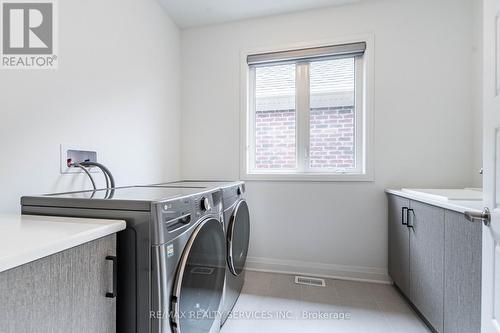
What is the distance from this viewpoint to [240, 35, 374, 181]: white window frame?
82.0 inches

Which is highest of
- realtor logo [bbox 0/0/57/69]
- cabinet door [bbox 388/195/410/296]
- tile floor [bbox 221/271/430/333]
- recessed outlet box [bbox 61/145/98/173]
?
realtor logo [bbox 0/0/57/69]

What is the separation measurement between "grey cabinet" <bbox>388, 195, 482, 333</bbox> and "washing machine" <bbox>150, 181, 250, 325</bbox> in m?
1.14

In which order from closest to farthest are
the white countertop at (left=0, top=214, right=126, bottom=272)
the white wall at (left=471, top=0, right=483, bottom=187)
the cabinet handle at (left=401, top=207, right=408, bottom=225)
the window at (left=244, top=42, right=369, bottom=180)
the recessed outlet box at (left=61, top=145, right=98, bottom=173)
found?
the white countertop at (left=0, top=214, right=126, bottom=272), the recessed outlet box at (left=61, top=145, right=98, bottom=173), the cabinet handle at (left=401, top=207, right=408, bottom=225), the white wall at (left=471, top=0, right=483, bottom=187), the window at (left=244, top=42, right=369, bottom=180)

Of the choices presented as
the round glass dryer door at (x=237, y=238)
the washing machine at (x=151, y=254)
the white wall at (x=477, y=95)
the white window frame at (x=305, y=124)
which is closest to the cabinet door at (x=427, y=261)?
the white window frame at (x=305, y=124)

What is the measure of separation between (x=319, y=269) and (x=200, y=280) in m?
1.45

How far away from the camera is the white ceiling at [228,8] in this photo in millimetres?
2088

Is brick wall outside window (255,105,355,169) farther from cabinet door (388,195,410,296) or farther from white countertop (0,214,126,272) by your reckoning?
white countertop (0,214,126,272)

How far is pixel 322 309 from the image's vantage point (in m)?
1.67

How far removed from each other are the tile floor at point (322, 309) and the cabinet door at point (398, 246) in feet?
0.47

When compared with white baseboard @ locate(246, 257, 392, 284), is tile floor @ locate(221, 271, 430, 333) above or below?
below

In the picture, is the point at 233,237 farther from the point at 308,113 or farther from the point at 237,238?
the point at 308,113

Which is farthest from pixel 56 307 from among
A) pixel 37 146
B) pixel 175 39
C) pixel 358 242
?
pixel 175 39

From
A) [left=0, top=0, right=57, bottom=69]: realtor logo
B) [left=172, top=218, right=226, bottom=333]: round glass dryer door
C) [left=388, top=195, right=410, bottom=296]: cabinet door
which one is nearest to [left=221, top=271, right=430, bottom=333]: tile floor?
[left=388, top=195, right=410, bottom=296]: cabinet door

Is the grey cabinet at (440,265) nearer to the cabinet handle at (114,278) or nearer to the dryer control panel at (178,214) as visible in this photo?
the dryer control panel at (178,214)
